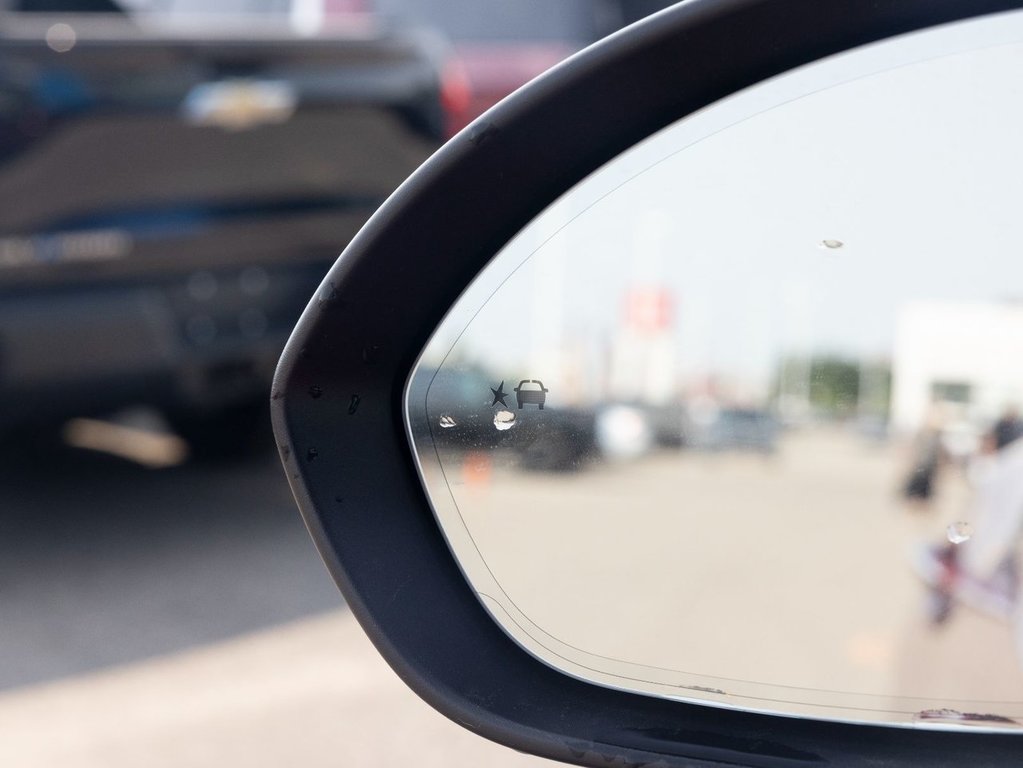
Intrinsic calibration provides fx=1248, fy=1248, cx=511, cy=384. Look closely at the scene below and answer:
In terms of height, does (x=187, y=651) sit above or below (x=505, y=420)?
below

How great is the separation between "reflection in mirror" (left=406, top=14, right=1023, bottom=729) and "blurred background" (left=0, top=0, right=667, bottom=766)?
1.57 m

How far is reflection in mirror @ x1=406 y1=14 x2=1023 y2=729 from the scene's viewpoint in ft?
3.33

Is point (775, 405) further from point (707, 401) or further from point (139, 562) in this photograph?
point (139, 562)

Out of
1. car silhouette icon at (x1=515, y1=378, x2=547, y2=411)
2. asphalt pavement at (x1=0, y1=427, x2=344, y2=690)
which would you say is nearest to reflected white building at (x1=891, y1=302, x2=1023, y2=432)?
car silhouette icon at (x1=515, y1=378, x2=547, y2=411)

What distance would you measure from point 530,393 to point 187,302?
2531mm

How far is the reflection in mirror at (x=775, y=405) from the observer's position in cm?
101

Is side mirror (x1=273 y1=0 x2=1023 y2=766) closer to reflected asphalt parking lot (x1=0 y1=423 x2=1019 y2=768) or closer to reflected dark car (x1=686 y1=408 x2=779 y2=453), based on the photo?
reflected dark car (x1=686 y1=408 x2=779 y2=453)

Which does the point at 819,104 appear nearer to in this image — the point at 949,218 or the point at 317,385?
the point at 949,218

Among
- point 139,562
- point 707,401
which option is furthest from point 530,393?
point 139,562

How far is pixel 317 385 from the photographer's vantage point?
1.09 m

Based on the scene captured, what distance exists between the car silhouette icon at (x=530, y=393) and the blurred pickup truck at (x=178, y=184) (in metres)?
2.44

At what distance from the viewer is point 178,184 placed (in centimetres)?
338

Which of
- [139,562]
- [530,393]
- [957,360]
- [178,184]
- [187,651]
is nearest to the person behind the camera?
A: [957,360]

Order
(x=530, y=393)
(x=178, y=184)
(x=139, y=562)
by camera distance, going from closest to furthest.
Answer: (x=530, y=393), (x=178, y=184), (x=139, y=562)
